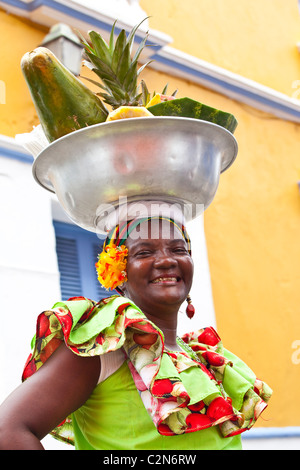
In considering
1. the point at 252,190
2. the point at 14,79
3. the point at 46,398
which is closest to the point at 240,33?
the point at 252,190

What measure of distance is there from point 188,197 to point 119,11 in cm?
317

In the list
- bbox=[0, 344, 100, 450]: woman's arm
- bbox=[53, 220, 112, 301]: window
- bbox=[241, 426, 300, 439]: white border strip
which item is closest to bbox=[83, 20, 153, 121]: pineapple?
bbox=[0, 344, 100, 450]: woman's arm

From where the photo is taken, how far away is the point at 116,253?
8.43 ft

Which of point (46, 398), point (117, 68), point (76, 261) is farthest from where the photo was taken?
point (76, 261)

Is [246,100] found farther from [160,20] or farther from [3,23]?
[3,23]

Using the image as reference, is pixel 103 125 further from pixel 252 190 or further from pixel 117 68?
pixel 252 190

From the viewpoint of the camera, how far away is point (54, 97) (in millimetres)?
2586

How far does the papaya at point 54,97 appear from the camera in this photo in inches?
101

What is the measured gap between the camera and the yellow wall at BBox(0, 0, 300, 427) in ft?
18.4

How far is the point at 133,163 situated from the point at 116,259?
35 cm
